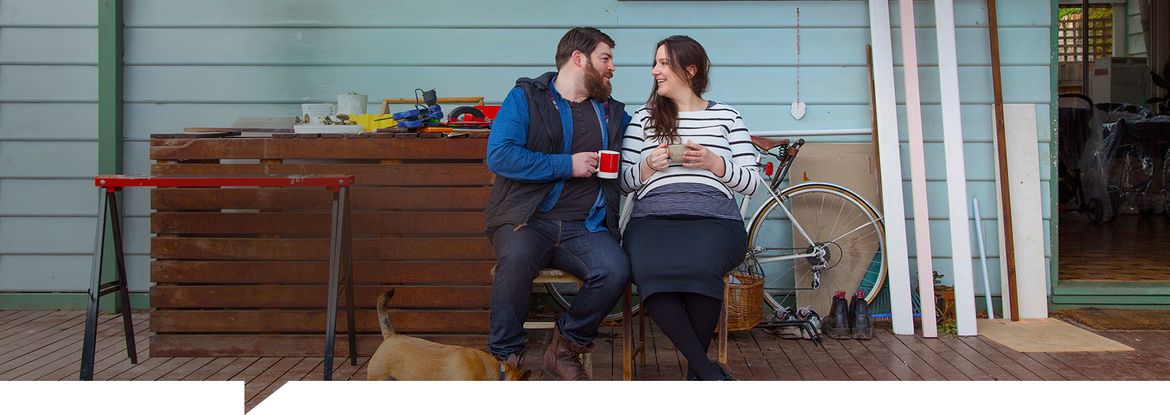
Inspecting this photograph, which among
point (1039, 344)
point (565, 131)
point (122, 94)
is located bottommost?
point (1039, 344)

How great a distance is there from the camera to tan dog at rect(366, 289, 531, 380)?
3.09m

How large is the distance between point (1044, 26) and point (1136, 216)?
5109mm

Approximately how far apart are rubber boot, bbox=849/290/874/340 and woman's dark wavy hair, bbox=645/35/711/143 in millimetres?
1470

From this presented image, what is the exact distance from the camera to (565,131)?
348 cm

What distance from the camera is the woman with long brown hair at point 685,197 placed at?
10.7 ft

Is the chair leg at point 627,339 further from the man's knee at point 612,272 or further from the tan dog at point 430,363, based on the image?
the tan dog at point 430,363

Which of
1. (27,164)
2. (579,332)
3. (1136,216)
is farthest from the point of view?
(1136,216)

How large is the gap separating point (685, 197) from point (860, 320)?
1418 millimetres

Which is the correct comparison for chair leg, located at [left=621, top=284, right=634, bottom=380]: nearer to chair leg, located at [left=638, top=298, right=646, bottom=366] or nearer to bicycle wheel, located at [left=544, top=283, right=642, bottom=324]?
chair leg, located at [left=638, top=298, right=646, bottom=366]

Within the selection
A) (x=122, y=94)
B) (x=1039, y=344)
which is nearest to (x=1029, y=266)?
(x=1039, y=344)

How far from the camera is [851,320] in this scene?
4.52 metres

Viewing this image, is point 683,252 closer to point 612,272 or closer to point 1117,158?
point 612,272

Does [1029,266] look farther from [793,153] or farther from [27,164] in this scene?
[27,164]

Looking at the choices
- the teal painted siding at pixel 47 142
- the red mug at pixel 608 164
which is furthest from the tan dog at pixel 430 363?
the teal painted siding at pixel 47 142
